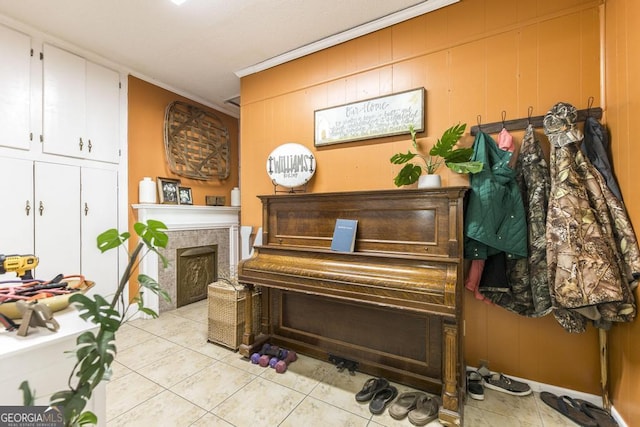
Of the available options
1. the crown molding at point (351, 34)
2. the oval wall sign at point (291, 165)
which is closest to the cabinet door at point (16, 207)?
the oval wall sign at point (291, 165)

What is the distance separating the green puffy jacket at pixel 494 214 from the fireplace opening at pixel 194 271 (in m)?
3.16

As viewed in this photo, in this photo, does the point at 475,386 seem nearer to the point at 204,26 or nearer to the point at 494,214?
the point at 494,214

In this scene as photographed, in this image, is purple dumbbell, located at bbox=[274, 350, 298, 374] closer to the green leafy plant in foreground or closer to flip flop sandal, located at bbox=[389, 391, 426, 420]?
flip flop sandal, located at bbox=[389, 391, 426, 420]

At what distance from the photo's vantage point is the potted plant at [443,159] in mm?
1790

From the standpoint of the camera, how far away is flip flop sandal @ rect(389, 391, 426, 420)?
1.64m

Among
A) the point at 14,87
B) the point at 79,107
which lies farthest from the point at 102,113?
the point at 14,87

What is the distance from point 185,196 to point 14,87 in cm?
175

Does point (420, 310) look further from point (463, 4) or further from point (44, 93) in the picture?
point (44, 93)

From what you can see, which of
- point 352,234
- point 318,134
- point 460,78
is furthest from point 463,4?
point 352,234

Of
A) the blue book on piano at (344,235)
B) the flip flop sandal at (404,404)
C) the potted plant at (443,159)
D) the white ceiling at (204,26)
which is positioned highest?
the white ceiling at (204,26)

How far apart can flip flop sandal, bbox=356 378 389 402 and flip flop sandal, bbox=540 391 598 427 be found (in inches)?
39.4

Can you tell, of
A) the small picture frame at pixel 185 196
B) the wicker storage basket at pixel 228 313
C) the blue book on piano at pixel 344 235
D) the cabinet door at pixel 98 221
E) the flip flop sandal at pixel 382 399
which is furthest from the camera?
the small picture frame at pixel 185 196

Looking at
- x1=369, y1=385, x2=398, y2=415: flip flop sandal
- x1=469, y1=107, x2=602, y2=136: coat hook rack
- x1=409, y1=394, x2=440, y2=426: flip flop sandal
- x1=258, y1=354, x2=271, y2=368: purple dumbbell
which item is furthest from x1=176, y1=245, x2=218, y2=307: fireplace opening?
x1=469, y1=107, x2=602, y2=136: coat hook rack

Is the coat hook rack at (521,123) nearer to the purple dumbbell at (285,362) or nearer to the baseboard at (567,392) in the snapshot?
the baseboard at (567,392)
